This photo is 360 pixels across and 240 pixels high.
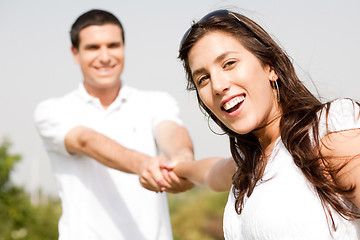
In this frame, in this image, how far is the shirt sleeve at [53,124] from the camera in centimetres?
409

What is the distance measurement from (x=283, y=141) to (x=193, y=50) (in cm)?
57

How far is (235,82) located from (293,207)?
570 mm

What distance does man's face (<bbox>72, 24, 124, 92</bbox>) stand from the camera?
13.8 feet

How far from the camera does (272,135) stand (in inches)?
96.0

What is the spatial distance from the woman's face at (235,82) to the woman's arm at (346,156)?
37 cm

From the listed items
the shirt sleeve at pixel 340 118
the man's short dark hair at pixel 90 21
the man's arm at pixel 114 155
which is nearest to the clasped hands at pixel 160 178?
the man's arm at pixel 114 155

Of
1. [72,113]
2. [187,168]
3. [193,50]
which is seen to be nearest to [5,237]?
A: [72,113]

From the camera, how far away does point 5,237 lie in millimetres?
9336

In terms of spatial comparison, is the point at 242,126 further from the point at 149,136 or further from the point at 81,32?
the point at 81,32

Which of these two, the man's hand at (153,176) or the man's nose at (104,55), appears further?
the man's nose at (104,55)

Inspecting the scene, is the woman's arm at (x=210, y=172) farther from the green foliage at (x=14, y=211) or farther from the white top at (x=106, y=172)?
the green foliage at (x=14, y=211)

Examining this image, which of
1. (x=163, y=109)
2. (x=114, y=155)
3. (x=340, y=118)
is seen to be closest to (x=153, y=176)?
(x=114, y=155)

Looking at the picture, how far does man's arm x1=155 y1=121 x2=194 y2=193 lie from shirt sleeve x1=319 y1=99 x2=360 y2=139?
177 centimetres

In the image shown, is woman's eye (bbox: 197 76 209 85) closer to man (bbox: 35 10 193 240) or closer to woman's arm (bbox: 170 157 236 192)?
woman's arm (bbox: 170 157 236 192)
